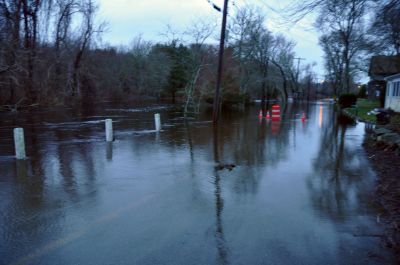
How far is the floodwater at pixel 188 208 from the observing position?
3.99 metres

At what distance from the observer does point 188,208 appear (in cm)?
554

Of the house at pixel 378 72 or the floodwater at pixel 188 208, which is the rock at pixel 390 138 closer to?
the floodwater at pixel 188 208

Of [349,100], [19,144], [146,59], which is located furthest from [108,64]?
[19,144]

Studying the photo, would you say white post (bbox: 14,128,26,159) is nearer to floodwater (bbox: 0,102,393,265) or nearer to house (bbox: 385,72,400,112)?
floodwater (bbox: 0,102,393,265)

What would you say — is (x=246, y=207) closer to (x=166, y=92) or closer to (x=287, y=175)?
Answer: (x=287, y=175)

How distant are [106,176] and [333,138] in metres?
10.3

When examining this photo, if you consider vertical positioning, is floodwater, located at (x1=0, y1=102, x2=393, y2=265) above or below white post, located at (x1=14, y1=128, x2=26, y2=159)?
below

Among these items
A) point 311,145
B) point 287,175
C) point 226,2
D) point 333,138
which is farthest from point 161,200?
point 226,2

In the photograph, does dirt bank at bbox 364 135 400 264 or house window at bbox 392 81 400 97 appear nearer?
dirt bank at bbox 364 135 400 264

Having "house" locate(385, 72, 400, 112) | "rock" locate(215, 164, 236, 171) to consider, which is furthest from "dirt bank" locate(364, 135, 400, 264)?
"house" locate(385, 72, 400, 112)

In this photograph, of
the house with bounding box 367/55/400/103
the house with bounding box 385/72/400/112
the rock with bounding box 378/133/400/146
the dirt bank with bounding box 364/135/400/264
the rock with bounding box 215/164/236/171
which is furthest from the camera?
the house with bounding box 367/55/400/103

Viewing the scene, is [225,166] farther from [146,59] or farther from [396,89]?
[146,59]

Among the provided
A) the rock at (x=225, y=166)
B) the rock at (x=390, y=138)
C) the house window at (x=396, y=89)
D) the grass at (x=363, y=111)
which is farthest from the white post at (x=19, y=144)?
the house window at (x=396, y=89)

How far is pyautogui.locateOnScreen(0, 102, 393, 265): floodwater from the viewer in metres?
3.99
